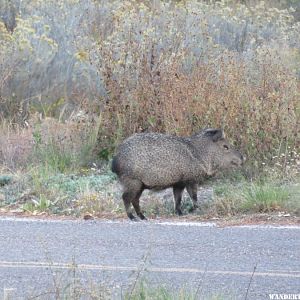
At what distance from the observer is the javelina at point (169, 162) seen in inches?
420

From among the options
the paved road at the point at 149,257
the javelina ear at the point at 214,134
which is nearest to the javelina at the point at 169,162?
the javelina ear at the point at 214,134

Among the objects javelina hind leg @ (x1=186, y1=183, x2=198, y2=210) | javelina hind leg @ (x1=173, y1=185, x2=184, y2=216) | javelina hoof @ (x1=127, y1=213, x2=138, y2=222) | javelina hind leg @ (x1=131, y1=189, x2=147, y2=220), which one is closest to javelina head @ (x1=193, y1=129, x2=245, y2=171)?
javelina hind leg @ (x1=186, y1=183, x2=198, y2=210)

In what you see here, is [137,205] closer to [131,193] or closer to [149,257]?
[131,193]

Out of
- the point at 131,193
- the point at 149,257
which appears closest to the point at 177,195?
the point at 131,193

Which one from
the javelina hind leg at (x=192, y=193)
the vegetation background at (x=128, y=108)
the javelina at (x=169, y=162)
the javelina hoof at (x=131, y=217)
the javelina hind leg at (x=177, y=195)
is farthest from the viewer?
the vegetation background at (x=128, y=108)

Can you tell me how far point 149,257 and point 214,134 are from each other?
157 inches

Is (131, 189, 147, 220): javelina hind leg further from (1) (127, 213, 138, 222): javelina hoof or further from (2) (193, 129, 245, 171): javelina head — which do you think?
(2) (193, 129, 245, 171): javelina head

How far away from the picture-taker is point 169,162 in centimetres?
1095

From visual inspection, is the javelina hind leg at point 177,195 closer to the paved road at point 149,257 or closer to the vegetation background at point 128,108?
the vegetation background at point 128,108

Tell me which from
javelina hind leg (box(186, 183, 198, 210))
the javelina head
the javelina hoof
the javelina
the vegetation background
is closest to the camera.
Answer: the javelina hoof

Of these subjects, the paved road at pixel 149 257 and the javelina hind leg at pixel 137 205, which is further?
the javelina hind leg at pixel 137 205

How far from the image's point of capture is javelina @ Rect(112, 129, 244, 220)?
10.7m

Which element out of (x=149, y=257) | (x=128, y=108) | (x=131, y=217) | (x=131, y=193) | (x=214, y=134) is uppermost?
(x=149, y=257)

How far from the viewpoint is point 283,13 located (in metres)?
21.8
